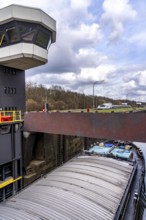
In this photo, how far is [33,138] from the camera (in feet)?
68.2

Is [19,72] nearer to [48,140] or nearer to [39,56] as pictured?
[39,56]

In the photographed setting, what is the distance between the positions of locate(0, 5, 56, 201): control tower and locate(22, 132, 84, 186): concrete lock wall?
1.92 m

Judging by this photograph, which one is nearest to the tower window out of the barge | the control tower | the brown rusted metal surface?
the control tower

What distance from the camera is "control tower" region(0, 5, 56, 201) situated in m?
16.3

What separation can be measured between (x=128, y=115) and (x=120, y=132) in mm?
1230

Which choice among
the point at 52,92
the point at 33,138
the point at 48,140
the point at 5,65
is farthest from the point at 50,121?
the point at 52,92

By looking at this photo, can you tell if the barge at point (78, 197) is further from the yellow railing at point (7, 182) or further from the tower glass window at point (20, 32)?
the tower glass window at point (20, 32)

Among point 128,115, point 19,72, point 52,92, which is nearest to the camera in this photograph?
point 128,115

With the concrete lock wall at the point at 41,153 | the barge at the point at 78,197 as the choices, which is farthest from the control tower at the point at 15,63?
the barge at the point at 78,197

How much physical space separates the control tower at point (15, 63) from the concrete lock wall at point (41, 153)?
1.92m

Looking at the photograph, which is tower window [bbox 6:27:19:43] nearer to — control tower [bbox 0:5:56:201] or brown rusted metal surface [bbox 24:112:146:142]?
control tower [bbox 0:5:56:201]

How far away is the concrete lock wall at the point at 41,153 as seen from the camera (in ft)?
64.4

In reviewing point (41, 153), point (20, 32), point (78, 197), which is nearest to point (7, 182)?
point (41, 153)

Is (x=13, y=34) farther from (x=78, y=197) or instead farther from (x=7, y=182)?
(x=78, y=197)
